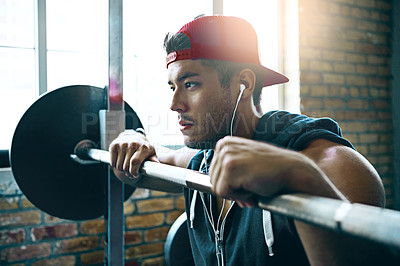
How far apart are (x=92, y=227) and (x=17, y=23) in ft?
3.57

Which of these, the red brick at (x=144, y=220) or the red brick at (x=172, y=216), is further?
the red brick at (x=172, y=216)

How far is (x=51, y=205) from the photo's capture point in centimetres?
121

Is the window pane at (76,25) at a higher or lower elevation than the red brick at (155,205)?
higher

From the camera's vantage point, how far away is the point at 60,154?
121cm

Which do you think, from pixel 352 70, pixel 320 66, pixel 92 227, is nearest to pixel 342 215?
pixel 92 227

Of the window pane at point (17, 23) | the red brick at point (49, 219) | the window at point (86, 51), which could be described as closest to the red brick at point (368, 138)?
the window at point (86, 51)

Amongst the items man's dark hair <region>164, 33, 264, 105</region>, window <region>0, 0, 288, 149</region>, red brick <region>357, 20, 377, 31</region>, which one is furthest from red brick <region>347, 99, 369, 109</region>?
man's dark hair <region>164, 33, 264, 105</region>

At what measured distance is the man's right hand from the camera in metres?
0.90

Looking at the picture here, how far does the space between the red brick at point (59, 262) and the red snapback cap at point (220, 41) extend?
119 centimetres

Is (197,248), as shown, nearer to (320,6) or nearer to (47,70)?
(47,70)

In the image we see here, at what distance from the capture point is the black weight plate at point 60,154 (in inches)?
45.8

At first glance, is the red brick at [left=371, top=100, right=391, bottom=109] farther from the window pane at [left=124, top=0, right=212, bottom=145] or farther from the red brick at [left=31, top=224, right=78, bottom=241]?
the red brick at [left=31, top=224, right=78, bottom=241]

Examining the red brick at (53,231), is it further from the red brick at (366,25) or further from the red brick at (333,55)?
the red brick at (366,25)

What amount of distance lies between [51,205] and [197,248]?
20.7 inches
